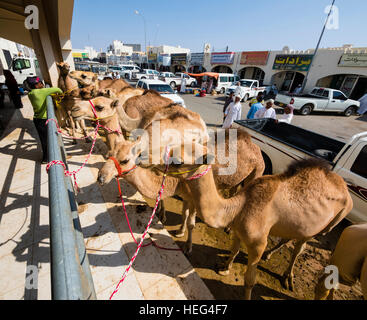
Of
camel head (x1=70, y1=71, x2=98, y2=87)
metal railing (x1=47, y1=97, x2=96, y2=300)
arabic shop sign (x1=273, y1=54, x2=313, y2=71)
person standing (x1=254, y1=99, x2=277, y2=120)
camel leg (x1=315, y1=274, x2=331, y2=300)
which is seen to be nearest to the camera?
metal railing (x1=47, y1=97, x2=96, y2=300)

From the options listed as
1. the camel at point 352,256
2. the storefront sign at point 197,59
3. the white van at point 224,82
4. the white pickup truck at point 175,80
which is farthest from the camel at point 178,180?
the storefront sign at point 197,59

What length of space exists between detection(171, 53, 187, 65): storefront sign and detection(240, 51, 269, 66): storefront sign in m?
14.7

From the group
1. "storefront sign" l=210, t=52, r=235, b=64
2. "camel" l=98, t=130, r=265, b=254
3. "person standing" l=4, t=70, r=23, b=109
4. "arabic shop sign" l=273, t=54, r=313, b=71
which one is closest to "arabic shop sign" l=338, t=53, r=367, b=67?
"arabic shop sign" l=273, t=54, r=313, b=71

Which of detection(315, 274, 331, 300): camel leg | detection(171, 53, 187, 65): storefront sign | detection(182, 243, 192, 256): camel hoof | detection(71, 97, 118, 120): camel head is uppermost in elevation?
detection(171, 53, 187, 65): storefront sign

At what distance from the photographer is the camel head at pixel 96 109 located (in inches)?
178

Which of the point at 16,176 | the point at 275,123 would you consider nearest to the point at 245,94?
the point at 275,123

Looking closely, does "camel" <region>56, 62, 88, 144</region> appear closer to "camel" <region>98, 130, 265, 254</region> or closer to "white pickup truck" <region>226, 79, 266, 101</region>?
"camel" <region>98, 130, 265, 254</region>

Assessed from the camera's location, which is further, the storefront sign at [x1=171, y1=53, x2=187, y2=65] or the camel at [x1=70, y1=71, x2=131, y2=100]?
the storefront sign at [x1=171, y1=53, x2=187, y2=65]

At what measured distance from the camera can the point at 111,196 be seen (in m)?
5.01

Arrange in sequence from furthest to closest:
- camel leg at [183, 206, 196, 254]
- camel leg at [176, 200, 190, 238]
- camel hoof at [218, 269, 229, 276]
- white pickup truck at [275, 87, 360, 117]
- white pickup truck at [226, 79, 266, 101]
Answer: white pickup truck at [226, 79, 266, 101]
white pickup truck at [275, 87, 360, 117]
camel leg at [176, 200, 190, 238]
camel leg at [183, 206, 196, 254]
camel hoof at [218, 269, 229, 276]

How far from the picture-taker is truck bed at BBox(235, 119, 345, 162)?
578 centimetres

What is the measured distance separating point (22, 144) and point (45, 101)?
281 centimetres
